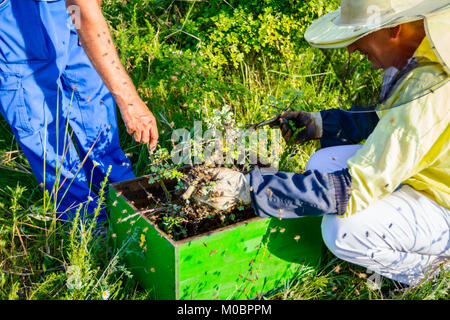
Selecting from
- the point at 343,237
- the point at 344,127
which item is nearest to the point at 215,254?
the point at 343,237

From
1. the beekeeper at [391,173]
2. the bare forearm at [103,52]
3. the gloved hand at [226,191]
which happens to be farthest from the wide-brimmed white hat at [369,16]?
the bare forearm at [103,52]

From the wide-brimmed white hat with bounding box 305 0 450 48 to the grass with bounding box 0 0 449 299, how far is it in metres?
0.44

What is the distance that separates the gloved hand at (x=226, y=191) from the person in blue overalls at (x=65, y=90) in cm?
38

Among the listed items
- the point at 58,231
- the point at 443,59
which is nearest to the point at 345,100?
the point at 443,59

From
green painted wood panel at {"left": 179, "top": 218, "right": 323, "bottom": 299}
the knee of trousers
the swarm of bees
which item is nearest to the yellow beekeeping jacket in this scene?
the knee of trousers

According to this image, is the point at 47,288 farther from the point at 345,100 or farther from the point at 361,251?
the point at 345,100

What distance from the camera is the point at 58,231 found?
2.62 metres

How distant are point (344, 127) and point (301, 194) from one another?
0.99m

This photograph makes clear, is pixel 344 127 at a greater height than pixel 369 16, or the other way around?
pixel 369 16

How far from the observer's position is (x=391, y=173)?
73.7 inches

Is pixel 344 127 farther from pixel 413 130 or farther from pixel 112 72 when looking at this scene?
pixel 112 72

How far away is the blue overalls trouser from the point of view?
2.32 meters

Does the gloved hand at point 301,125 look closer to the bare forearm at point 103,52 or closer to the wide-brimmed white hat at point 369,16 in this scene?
the wide-brimmed white hat at point 369,16

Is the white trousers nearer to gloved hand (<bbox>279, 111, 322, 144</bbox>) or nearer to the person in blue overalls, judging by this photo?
gloved hand (<bbox>279, 111, 322, 144</bbox>)
